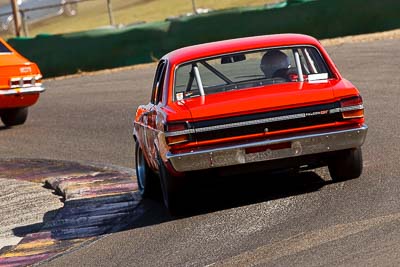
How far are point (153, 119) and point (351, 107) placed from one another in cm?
177

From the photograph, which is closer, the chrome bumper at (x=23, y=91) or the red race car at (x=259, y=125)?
the red race car at (x=259, y=125)

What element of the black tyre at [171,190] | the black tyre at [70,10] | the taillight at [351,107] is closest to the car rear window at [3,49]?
the black tyre at [171,190]

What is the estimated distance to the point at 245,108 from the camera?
8.60m

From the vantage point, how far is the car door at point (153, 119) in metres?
9.38

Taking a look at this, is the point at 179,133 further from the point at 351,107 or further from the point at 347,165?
the point at 347,165

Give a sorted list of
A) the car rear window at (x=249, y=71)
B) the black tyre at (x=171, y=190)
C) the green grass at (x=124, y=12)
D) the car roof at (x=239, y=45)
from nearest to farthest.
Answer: the black tyre at (x=171, y=190), the car rear window at (x=249, y=71), the car roof at (x=239, y=45), the green grass at (x=124, y=12)

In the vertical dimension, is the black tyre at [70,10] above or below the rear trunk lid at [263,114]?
below

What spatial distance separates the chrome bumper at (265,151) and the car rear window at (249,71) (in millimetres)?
791

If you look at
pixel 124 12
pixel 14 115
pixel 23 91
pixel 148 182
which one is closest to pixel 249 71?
pixel 148 182

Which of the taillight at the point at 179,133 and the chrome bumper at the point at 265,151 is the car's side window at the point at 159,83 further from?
the chrome bumper at the point at 265,151

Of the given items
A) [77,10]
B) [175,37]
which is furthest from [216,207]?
[77,10]

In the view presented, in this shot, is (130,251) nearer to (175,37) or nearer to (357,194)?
(357,194)

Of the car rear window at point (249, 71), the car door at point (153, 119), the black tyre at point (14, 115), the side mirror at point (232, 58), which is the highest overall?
the side mirror at point (232, 58)

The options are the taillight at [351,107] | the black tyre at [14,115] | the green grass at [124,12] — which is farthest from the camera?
the green grass at [124,12]
